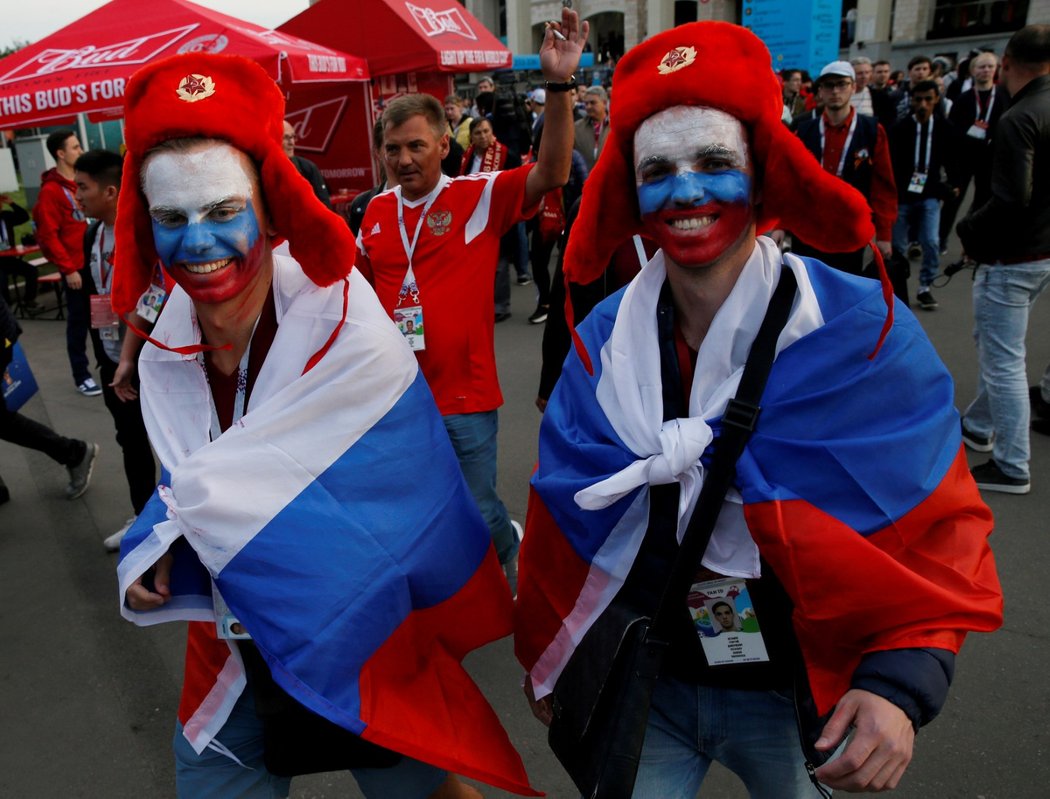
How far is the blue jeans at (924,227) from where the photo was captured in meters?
7.40

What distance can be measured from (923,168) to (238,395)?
22.9 ft

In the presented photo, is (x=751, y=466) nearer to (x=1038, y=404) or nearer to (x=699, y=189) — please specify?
(x=699, y=189)

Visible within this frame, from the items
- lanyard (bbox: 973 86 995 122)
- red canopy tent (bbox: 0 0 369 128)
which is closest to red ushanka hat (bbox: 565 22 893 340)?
red canopy tent (bbox: 0 0 369 128)

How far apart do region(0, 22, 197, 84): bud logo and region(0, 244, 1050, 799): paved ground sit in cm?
534

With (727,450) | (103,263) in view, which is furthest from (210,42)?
(727,450)

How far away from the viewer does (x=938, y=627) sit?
4.52 ft

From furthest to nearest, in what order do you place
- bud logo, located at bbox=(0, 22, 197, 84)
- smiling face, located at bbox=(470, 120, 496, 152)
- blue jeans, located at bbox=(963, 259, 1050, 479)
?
bud logo, located at bbox=(0, 22, 197, 84) → smiling face, located at bbox=(470, 120, 496, 152) → blue jeans, located at bbox=(963, 259, 1050, 479)

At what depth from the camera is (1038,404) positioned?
17.1 feet

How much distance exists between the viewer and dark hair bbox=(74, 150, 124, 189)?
13.1 feet

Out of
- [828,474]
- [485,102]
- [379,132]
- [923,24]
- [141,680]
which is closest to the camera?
[828,474]

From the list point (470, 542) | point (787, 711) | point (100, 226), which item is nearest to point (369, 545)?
point (470, 542)

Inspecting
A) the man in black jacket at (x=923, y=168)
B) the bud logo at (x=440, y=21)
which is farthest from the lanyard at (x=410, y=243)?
the bud logo at (x=440, y=21)

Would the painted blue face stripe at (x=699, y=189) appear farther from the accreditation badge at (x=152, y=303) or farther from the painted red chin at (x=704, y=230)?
the accreditation badge at (x=152, y=303)

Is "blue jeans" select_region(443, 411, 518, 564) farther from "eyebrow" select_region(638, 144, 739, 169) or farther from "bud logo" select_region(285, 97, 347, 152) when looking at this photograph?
"bud logo" select_region(285, 97, 347, 152)
